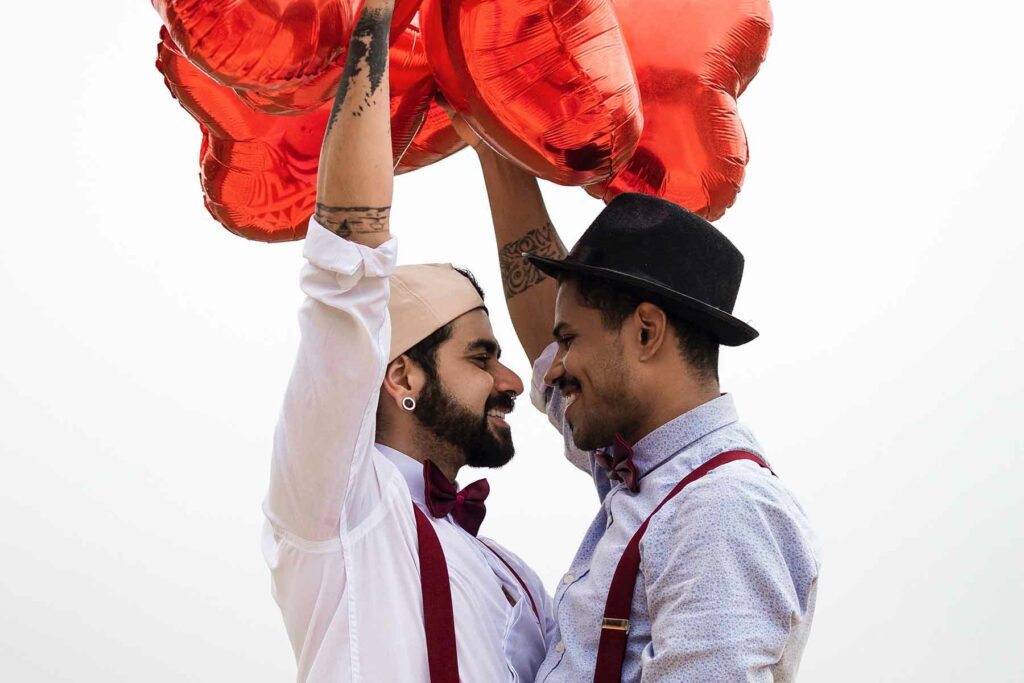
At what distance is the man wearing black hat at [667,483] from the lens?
3.72ft

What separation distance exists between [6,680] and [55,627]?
206 mm

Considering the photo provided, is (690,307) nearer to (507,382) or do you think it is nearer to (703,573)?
(703,573)

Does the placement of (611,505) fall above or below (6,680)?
above

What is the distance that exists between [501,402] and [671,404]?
40 cm

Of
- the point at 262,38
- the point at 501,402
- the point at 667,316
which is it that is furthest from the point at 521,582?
the point at 262,38

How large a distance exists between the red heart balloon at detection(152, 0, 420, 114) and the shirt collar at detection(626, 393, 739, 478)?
23.2 inches

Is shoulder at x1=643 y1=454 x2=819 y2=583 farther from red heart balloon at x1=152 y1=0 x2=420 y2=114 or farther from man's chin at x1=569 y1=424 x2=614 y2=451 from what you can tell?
red heart balloon at x1=152 y1=0 x2=420 y2=114

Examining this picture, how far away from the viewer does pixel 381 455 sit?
5.05 ft

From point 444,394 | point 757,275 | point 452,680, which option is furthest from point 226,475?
point 452,680

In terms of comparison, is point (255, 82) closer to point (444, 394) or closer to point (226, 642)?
point (444, 394)

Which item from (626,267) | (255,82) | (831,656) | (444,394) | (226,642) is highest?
(255,82)

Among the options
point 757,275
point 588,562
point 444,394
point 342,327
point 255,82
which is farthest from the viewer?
point 757,275

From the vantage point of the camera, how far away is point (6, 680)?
134 inches

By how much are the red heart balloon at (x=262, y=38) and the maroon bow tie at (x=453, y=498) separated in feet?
2.02
